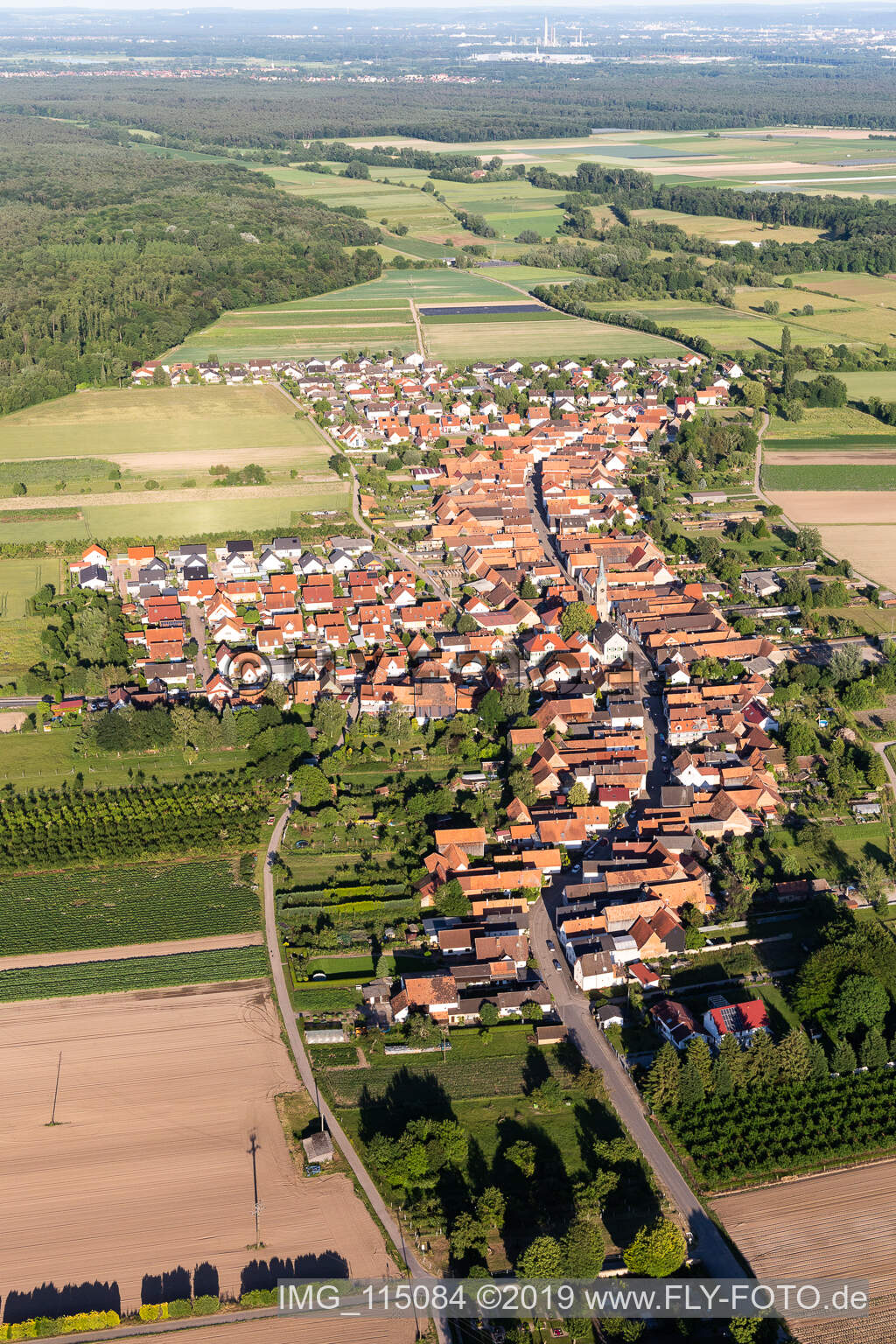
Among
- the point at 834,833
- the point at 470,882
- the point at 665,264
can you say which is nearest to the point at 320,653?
the point at 470,882

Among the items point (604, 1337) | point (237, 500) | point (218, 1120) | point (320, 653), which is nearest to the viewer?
point (604, 1337)

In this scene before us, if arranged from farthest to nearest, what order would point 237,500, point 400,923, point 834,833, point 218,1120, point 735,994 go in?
point 237,500 < point 834,833 < point 400,923 < point 735,994 < point 218,1120

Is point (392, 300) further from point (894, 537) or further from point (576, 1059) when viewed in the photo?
point (576, 1059)

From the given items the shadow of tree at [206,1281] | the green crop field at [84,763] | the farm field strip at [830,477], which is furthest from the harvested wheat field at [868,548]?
the shadow of tree at [206,1281]

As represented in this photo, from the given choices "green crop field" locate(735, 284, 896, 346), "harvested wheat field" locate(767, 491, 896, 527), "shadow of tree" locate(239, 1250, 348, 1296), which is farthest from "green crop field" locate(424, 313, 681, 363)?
"shadow of tree" locate(239, 1250, 348, 1296)

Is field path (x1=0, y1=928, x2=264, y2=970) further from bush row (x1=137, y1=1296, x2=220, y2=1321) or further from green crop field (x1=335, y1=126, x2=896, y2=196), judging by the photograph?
green crop field (x1=335, y1=126, x2=896, y2=196)

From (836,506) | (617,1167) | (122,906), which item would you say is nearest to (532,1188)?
(617,1167)

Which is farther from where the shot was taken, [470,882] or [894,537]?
[894,537]
